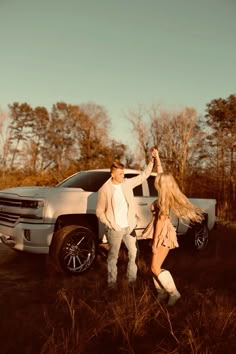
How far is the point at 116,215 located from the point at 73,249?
4.21ft

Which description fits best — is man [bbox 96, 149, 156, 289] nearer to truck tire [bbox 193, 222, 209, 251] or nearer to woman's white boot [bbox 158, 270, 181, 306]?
woman's white boot [bbox 158, 270, 181, 306]

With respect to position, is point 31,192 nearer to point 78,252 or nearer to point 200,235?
point 78,252

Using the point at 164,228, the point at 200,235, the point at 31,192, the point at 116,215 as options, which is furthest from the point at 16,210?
the point at 200,235

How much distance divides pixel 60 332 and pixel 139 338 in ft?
2.43

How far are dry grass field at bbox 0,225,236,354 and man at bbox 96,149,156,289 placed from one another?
10.3 inches

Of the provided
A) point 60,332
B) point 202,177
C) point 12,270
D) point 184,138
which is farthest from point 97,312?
point 184,138

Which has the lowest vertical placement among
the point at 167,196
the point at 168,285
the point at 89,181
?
the point at 168,285

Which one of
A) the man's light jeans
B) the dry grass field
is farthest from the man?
the dry grass field

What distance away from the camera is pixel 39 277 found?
20.4ft

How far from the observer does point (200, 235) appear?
9.08 meters

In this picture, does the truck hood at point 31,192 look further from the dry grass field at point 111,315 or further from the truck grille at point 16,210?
the dry grass field at point 111,315

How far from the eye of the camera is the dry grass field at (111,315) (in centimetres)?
342

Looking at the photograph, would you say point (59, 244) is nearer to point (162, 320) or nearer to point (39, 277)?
point (39, 277)

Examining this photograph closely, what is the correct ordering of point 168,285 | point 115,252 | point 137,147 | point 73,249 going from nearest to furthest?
1. point 168,285
2. point 115,252
3. point 73,249
4. point 137,147
